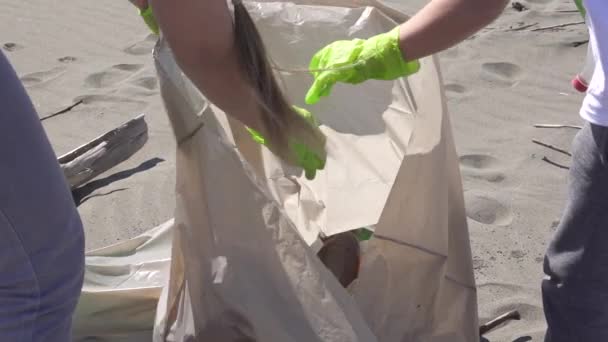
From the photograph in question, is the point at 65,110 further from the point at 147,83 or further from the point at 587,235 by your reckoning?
the point at 587,235

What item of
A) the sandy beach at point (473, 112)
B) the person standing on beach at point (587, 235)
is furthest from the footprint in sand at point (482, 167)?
the person standing on beach at point (587, 235)

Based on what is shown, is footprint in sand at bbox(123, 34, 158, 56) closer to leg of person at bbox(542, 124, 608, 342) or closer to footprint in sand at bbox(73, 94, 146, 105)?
footprint in sand at bbox(73, 94, 146, 105)

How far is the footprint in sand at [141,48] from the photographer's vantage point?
11.4 feet

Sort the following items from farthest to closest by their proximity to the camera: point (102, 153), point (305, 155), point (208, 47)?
point (102, 153), point (305, 155), point (208, 47)

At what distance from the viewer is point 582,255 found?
1386 millimetres

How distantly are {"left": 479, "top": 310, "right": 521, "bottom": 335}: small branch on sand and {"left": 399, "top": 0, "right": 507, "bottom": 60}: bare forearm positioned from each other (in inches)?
25.0

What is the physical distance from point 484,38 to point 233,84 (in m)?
2.22

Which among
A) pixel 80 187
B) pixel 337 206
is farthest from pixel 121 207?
pixel 337 206

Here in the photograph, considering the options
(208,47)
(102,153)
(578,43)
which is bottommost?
(578,43)

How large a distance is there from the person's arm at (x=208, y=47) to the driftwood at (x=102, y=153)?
0.97 metres

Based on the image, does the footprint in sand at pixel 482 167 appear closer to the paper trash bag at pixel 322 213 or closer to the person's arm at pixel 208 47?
the paper trash bag at pixel 322 213

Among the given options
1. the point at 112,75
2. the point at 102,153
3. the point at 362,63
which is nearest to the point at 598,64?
A: the point at 362,63

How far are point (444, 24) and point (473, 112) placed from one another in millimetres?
1487

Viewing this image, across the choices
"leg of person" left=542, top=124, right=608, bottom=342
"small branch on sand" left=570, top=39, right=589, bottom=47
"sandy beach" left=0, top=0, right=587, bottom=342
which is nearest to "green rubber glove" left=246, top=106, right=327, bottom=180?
"leg of person" left=542, top=124, right=608, bottom=342
